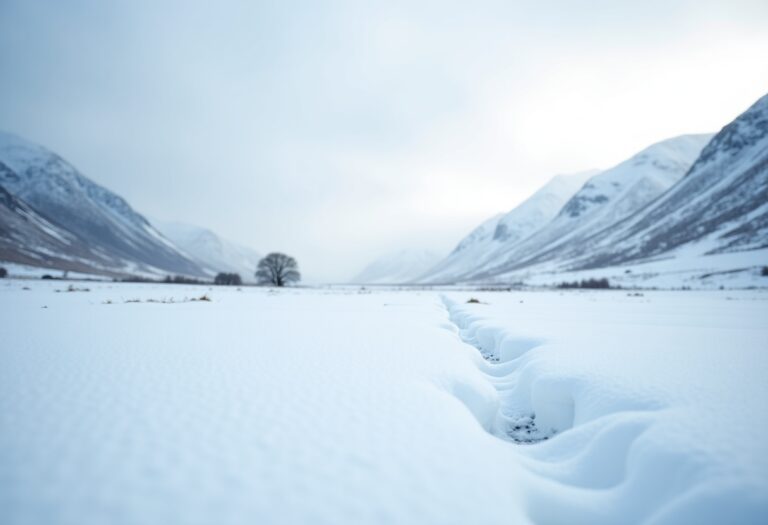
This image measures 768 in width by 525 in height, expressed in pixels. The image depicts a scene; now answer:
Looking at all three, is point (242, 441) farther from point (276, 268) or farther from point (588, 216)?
point (588, 216)

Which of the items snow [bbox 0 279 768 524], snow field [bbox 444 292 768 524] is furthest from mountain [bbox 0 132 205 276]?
snow field [bbox 444 292 768 524]

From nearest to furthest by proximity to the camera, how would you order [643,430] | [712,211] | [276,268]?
[643,430] → [276,268] → [712,211]

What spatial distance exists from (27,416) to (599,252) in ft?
444

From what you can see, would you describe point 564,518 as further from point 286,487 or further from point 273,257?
point 273,257

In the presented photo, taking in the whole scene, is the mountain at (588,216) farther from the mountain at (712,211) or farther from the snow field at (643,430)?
the snow field at (643,430)

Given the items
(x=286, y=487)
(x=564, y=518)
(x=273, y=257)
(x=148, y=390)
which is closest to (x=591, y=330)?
(x=564, y=518)

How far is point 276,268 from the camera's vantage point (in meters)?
56.8

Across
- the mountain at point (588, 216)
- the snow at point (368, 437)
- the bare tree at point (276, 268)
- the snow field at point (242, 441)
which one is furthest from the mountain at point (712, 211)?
the snow field at point (242, 441)

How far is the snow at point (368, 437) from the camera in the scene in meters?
2.36

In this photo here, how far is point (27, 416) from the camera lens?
3.35 meters

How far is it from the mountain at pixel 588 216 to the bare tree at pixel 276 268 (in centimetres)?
9815

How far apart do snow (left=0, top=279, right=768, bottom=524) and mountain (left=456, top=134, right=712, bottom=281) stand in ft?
419

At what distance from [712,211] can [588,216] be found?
8222 cm

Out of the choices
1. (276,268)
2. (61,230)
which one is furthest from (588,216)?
(61,230)
